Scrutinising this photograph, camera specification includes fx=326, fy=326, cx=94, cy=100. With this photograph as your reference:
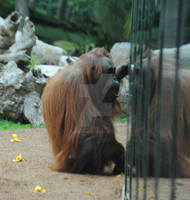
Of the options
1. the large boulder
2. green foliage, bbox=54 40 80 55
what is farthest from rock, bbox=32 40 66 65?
green foliage, bbox=54 40 80 55

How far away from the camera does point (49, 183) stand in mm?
2436

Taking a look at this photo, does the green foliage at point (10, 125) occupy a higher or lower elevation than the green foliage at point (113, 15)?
lower

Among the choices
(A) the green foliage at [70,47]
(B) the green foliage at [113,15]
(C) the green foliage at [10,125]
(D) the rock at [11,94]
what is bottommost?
(C) the green foliage at [10,125]

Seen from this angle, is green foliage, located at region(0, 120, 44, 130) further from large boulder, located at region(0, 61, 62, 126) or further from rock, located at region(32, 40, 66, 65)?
rock, located at region(32, 40, 66, 65)

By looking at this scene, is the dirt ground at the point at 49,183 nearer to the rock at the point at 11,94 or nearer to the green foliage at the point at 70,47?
the rock at the point at 11,94

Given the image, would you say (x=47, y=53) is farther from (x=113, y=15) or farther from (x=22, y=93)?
(x=113, y=15)

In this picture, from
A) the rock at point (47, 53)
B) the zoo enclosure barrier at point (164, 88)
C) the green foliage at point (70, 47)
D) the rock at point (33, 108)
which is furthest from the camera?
the green foliage at point (70, 47)

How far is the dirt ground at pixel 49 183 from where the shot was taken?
1.52 metres

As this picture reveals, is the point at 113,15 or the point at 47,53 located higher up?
the point at 113,15

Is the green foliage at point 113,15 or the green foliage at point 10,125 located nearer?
the green foliage at point 10,125

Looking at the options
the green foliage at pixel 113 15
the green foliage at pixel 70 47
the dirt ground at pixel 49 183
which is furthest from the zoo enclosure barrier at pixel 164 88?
the green foliage at pixel 113 15

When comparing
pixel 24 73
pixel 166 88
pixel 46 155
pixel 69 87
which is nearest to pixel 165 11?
pixel 166 88

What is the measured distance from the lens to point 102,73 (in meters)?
2.79

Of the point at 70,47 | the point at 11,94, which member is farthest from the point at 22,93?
the point at 70,47
